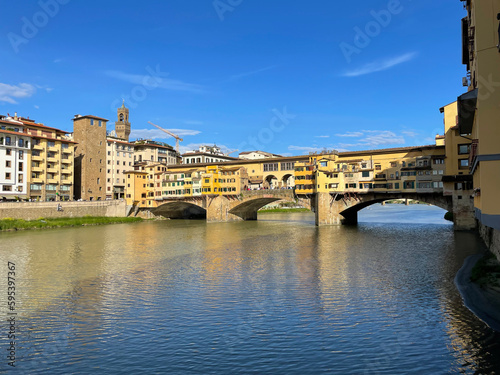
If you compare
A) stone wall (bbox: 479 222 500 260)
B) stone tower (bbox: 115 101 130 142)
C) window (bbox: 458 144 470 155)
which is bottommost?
stone wall (bbox: 479 222 500 260)

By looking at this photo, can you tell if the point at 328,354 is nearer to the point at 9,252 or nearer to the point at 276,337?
the point at 276,337

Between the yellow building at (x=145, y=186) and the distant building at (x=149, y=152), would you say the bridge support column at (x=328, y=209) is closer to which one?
the yellow building at (x=145, y=186)

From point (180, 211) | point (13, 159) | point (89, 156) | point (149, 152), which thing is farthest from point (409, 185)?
point (149, 152)

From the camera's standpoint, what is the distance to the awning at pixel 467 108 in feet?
65.7

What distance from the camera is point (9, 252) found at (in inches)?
1467

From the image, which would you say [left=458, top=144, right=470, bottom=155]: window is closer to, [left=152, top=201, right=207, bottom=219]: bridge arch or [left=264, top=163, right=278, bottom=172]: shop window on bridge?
[left=264, top=163, right=278, bottom=172]: shop window on bridge

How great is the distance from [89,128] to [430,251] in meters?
80.0

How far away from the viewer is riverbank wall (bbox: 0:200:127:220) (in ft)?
214

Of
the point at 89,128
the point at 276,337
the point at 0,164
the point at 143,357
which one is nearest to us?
the point at 143,357

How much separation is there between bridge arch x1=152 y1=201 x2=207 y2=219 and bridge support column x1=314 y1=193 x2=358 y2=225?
3366cm

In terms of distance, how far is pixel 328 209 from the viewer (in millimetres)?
64312

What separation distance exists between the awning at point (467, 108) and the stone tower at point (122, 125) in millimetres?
116652

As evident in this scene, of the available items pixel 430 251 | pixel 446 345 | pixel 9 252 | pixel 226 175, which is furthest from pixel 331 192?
pixel 446 345

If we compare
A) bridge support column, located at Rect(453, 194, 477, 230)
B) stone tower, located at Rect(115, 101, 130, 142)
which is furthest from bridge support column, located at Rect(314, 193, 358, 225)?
stone tower, located at Rect(115, 101, 130, 142)
